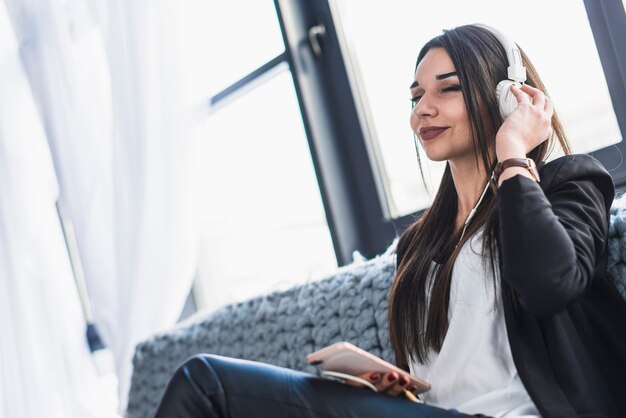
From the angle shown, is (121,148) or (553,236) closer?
(553,236)

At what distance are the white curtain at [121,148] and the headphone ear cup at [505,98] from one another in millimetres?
1147

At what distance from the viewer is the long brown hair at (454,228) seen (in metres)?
1.21

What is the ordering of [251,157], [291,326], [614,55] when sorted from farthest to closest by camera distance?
[251,157]
[291,326]
[614,55]

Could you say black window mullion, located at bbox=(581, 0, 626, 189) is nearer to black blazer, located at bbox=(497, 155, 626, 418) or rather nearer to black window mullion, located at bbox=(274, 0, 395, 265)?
black blazer, located at bbox=(497, 155, 626, 418)

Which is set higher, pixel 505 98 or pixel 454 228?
pixel 505 98

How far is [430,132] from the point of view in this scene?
126 centimetres

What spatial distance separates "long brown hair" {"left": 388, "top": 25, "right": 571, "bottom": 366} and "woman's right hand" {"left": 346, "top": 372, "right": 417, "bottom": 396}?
139 mm

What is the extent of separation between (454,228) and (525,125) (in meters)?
0.25

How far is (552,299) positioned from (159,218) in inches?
57.1

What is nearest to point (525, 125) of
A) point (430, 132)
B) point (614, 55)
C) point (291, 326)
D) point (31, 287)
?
point (430, 132)

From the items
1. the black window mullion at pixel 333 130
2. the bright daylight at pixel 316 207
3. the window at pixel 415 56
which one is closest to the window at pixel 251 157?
the bright daylight at pixel 316 207

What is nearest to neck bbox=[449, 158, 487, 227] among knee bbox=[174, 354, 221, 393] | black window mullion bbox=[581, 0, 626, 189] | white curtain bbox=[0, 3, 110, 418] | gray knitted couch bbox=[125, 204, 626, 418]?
gray knitted couch bbox=[125, 204, 626, 418]

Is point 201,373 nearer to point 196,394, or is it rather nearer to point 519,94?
point 196,394

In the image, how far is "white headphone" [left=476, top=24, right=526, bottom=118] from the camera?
46.3 inches
